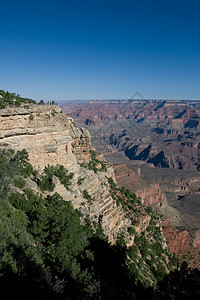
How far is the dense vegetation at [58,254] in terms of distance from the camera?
9.33m

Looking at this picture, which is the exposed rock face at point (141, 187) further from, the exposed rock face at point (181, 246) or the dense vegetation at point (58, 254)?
the dense vegetation at point (58, 254)

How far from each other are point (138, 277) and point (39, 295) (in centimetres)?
1196

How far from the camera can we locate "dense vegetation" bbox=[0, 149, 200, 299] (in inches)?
367

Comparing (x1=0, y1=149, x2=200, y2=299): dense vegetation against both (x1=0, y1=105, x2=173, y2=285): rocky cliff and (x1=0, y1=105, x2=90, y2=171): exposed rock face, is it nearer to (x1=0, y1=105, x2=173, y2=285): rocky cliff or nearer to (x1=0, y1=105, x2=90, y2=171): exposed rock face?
(x1=0, y1=105, x2=173, y2=285): rocky cliff

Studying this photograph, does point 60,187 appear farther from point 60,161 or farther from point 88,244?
point 88,244

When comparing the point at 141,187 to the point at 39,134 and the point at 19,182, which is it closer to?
the point at 39,134

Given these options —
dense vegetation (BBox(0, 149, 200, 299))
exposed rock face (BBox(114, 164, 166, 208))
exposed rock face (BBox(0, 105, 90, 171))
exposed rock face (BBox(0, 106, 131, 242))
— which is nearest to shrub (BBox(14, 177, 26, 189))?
dense vegetation (BBox(0, 149, 200, 299))

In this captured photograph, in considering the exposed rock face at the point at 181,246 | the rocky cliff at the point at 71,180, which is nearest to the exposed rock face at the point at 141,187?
the exposed rock face at the point at 181,246

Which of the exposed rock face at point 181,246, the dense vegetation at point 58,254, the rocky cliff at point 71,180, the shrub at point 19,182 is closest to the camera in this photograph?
the dense vegetation at point 58,254

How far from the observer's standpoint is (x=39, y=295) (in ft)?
28.9

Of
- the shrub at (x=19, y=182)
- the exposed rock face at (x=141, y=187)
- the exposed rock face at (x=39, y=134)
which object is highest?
the exposed rock face at (x=39, y=134)

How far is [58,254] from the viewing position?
14.0m

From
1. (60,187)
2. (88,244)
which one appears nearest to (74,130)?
(60,187)

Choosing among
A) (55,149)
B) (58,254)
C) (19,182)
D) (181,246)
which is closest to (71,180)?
(55,149)
